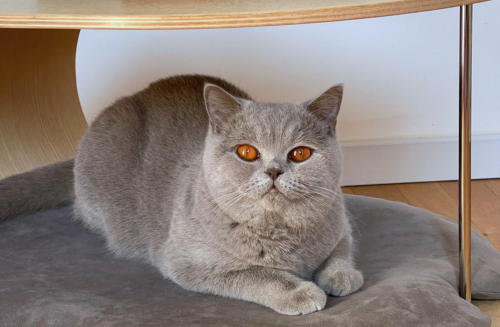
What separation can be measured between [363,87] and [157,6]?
167cm

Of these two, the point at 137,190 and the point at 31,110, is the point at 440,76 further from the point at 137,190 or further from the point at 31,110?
the point at 31,110

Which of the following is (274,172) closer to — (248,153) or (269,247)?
(248,153)

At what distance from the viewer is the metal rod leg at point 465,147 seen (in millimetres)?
1374

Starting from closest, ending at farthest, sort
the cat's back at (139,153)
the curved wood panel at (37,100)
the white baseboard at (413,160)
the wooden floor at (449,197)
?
the cat's back at (139,153) → the curved wood panel at (37,100) → the wooden floor at (449,197) → the white baseboard at (413,160)

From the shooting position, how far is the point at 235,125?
1397mm

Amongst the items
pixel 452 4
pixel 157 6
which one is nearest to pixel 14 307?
pixel 157 6

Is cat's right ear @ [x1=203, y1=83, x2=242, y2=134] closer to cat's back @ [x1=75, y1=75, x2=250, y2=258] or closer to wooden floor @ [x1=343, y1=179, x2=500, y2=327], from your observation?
cat's back @ [x1=75, y1=75, x2=250, y2=258]

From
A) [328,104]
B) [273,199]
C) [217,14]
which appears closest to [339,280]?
[273,199]

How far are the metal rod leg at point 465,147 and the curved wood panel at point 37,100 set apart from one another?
141 centimetres

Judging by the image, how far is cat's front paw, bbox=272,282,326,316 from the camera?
4.30ft

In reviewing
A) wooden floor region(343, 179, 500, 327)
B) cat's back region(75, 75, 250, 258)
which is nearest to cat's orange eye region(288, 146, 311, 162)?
cat's back region(75, 75, 250, 258)

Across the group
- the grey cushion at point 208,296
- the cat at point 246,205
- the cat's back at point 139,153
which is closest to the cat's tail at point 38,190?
the grey cushion at point 208,296

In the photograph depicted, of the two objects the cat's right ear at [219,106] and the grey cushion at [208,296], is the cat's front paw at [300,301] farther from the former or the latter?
the cat's right ear at [219,106]

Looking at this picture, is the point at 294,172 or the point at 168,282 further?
the point at 168,282
